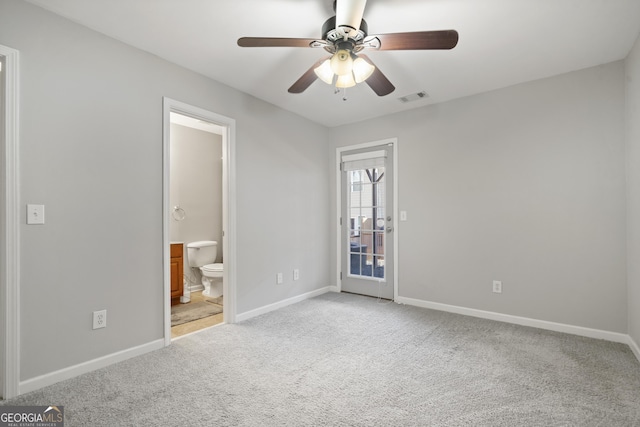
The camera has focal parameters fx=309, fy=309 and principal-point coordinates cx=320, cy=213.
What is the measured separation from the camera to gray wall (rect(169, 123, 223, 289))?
4590mm

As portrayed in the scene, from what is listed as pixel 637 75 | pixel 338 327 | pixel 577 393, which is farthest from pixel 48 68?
pixel 637 75

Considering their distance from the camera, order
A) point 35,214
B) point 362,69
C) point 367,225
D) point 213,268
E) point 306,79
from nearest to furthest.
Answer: point 35,214 < point 362,69 < point 306,79 < point 213,268 < point 367,225

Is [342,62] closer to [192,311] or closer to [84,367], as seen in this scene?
[84,367]

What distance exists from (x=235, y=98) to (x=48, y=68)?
1.54 meters

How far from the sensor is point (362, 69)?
6.93 ft

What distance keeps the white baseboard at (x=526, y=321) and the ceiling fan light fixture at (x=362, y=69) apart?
273 centimetres

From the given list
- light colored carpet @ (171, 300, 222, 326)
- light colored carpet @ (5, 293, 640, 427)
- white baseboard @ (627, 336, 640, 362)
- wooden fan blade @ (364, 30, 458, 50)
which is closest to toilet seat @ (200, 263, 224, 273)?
light colored carpet @ (171, 300, 222, 326)

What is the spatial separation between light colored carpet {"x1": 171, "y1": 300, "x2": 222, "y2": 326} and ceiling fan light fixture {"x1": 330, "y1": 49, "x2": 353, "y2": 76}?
2938 millimetres

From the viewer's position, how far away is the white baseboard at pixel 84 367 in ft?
6.33

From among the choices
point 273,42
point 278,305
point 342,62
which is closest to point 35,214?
point 273,42

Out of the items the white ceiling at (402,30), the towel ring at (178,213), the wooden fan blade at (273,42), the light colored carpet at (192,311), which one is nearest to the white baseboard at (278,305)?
the light colored carpet at (192,311)

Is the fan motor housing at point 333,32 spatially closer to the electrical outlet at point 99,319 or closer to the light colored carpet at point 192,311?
the electrical outlet at point 99,319

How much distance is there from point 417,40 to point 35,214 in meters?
2.61

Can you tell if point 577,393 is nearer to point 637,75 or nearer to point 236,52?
point 637,75
